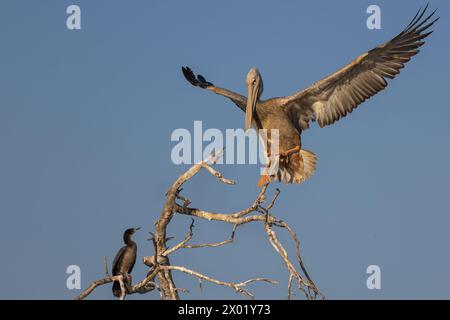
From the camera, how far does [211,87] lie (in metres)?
14.9

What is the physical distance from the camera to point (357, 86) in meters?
14.6

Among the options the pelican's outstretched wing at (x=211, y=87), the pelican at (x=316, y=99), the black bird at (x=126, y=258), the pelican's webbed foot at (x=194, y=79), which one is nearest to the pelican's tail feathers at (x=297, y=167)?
the pelican at (x=316, y=99)

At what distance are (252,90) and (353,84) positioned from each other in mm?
1675

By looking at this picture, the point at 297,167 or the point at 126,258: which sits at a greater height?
the point at 297,167

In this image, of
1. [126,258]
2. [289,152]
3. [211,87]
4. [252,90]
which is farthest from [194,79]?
[126,258]

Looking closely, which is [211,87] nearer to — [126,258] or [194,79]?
[194,79]

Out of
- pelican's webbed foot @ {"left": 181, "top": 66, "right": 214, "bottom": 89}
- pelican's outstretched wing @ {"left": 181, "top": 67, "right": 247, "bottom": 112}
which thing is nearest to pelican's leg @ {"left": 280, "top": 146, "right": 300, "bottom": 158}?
pelican's outstretched wing @ {"left": 181, "top": 67, "right": 247, "bottom": 112}

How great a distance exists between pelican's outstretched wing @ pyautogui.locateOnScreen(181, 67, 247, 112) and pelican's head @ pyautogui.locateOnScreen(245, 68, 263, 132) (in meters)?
0.29

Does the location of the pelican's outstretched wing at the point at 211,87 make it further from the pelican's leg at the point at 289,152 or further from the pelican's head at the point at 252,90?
the pelican's leg at the point at 289,152

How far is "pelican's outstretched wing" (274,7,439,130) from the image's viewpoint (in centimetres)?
1425
